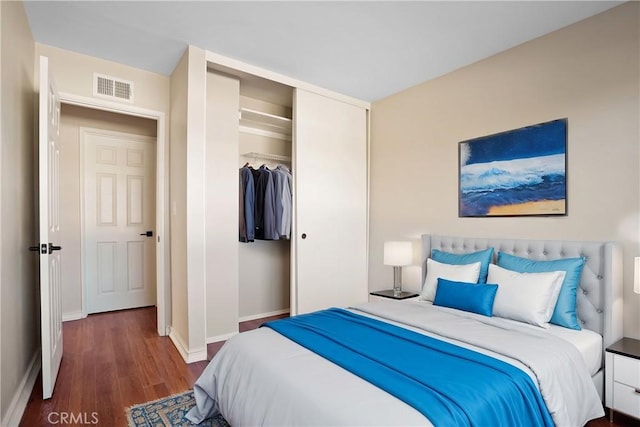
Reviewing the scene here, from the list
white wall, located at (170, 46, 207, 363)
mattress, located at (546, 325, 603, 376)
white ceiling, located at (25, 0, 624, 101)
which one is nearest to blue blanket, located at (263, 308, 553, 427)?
mattress, located at (546, 325, 603, 376)

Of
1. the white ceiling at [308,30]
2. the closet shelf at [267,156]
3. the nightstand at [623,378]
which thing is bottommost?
the nightstand at [623,378]

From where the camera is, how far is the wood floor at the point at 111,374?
1.98m

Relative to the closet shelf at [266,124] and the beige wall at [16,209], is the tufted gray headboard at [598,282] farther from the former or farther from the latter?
the beige wall at [16,209]

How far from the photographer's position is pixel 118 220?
163 inches

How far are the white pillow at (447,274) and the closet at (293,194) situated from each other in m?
1.15

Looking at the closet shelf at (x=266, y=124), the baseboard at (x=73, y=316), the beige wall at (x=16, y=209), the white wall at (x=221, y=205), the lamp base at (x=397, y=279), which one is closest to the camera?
the beige wall at (x=16, y=209)

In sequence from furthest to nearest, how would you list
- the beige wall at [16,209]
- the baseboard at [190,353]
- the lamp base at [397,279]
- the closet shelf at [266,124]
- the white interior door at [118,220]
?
the white interior door at [118,220]
the closet shelf at [266,124]
the lamp base at [397,279]
the baseboard at [190,353]
the beige wall at [16,209]

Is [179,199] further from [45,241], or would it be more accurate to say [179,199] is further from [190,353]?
[190,353]

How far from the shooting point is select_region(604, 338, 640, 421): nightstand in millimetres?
1879

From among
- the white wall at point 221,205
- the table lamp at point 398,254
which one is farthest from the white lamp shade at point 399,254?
the white wall at point 221,205

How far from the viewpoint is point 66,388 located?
88.9 inches

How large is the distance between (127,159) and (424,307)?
12.4ft

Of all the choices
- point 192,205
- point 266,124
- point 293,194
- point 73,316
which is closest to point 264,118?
point 266,124

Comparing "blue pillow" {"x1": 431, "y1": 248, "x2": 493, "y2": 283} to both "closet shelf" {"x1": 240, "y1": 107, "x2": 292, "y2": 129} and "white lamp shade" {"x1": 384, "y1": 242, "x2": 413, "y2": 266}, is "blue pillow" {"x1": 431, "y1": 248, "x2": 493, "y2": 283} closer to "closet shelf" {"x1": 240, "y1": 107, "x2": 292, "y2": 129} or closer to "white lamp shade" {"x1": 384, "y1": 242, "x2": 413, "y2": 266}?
"white lamp shade" {"x1": 384, "y1": 242, "x2": 413, "y2": 266}
